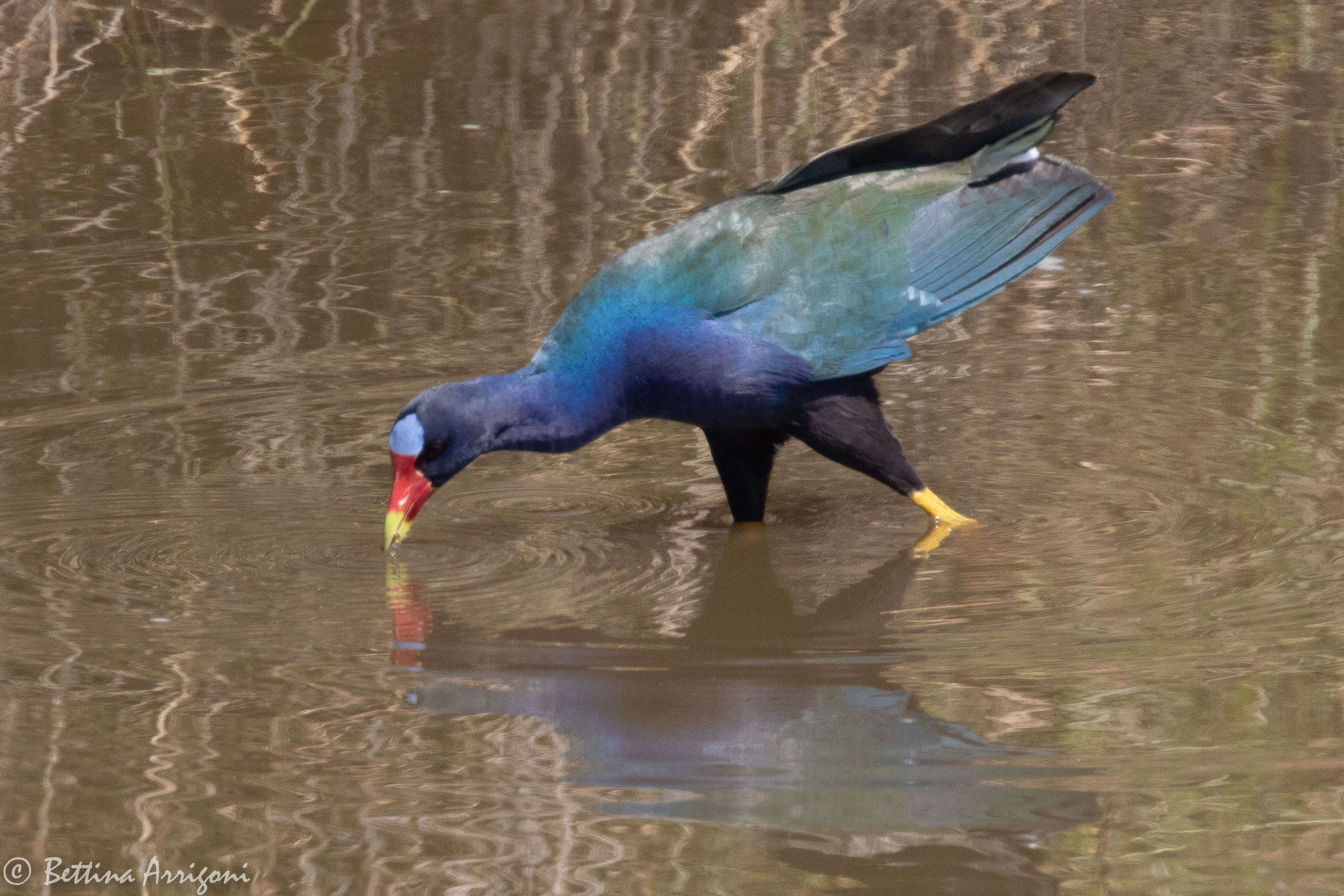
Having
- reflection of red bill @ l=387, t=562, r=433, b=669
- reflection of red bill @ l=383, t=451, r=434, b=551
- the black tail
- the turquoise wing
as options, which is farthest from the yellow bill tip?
the black tail

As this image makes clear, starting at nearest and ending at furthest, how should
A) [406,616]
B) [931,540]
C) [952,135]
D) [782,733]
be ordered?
1. [782,733]
2. [406,616]
3. [931,540]
4. [952,135]

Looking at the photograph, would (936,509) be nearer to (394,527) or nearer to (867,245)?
(867,245)

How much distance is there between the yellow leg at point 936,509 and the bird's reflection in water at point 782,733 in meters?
0.19

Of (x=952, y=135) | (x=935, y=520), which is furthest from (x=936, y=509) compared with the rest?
(x=952, y=135)

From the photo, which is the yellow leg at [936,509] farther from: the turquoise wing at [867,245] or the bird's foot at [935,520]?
the turquoise wing at [867,245]

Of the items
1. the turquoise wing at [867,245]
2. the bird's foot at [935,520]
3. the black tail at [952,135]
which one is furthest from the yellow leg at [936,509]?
the black tail at [952,135]

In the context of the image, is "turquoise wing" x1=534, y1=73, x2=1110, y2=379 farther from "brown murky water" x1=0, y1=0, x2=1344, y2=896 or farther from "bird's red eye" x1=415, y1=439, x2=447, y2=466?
"brown murky water" x1=0, y1=0, x2=1344, y2=896

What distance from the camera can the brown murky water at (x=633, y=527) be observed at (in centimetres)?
310

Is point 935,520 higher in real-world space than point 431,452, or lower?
lower

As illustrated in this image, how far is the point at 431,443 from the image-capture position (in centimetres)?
423

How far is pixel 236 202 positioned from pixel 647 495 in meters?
3.43

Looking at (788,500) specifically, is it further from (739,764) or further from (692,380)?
(739,764)

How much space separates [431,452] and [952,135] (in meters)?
1.58

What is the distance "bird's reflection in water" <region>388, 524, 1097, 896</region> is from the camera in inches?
116
